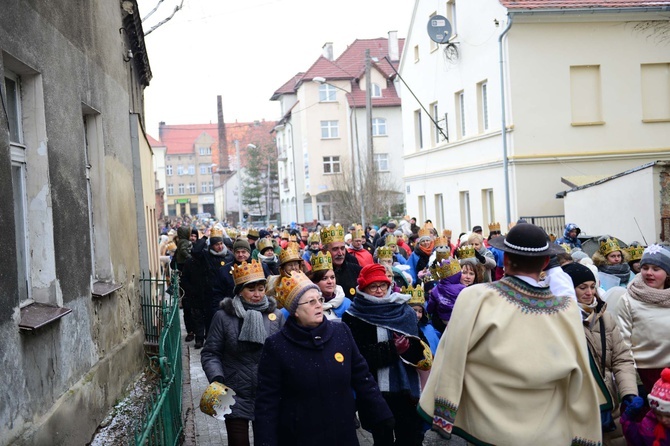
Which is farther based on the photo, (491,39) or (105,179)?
(491,39)

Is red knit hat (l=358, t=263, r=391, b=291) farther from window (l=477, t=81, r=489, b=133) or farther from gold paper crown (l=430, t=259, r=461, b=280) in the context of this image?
window (l=477, t=81, r=489, b=133)

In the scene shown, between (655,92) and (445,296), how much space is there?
59.7 ft

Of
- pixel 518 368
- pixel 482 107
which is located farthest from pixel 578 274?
pixel 482 107

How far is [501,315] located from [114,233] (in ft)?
21.6

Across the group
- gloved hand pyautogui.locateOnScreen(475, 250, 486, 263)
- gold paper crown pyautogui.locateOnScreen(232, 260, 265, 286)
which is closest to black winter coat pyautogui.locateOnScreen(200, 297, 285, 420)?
gold paper crown pyautogui.locateOnScreen(232, 260, 265, 286)

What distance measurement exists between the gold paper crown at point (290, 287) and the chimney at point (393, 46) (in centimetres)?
5260

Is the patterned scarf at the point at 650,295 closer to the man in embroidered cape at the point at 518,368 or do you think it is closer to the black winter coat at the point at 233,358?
the man in embroidered cape at the point at 518,368

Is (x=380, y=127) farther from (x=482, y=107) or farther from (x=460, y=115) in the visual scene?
(x=482, y=107)

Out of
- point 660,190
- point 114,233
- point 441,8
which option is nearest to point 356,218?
point 441,8

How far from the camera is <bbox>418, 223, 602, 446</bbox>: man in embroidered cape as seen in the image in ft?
12.8

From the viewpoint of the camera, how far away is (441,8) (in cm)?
2778

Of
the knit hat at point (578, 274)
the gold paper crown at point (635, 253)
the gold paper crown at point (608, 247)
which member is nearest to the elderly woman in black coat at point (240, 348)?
the knit hat at point (578, 274)

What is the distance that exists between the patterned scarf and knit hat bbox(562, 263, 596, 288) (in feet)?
1.44

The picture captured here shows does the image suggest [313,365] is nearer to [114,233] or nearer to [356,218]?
[114,233]
